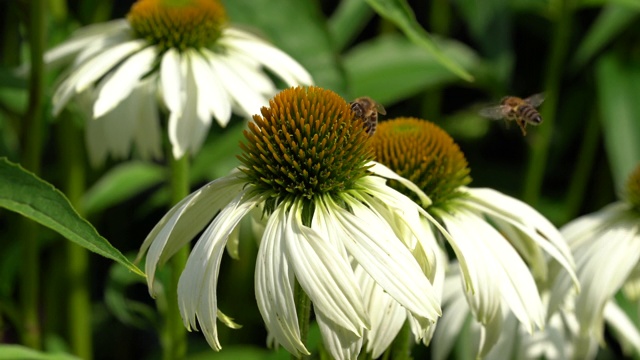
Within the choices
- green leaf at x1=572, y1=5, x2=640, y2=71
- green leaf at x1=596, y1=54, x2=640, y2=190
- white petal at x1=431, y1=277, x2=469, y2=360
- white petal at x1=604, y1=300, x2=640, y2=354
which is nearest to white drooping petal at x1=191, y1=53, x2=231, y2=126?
white petal at x1=431, y1=277, x2=469, y2=360

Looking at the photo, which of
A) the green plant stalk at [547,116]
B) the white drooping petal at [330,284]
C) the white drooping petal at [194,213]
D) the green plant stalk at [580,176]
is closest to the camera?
the white drooping petal at [330,284]

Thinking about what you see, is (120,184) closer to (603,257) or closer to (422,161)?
(422,161)

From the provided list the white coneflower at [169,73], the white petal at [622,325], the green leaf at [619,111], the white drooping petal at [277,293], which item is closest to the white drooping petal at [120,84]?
the white coneflower at [169,73]

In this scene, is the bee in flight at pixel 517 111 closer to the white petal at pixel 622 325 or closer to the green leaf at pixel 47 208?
the white petal at pixel 622 325

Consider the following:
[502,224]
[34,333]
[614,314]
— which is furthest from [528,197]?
[34,333]

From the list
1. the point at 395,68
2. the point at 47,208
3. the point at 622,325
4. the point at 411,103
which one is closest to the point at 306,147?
the point at 47,208

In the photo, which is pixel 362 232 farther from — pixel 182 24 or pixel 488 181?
pixel 488 181

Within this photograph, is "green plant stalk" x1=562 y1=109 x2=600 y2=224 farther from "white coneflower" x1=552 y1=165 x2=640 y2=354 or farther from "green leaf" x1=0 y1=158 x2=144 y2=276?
"green leaf" x1=0 y1=158 x2=144 y2=276
